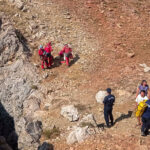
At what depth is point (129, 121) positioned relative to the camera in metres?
10.7

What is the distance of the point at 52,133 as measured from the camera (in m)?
10.7

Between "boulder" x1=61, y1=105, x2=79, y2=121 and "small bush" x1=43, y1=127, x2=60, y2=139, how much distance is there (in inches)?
38.7

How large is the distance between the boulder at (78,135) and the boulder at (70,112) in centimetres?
155

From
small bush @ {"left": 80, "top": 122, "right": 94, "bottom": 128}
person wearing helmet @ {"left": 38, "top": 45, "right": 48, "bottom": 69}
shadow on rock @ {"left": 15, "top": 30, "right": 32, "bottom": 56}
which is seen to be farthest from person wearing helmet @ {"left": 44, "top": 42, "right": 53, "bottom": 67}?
small bush @ {"left": 80, "top": 122, "right": 94, "bottom": 128}

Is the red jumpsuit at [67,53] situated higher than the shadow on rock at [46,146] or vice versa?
the red jumpsuit at [67,53]

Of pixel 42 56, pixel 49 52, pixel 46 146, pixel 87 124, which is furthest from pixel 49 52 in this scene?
pixel 46 146

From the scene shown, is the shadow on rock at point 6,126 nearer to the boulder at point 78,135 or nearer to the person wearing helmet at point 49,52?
the person wearing helmet at point 49,52

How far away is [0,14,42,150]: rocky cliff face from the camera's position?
14172 millimetres

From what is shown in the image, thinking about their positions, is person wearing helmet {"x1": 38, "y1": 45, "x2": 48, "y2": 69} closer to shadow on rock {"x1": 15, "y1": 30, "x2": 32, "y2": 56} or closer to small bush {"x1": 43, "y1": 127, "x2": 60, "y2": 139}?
shadow on rock {"x1": 15, "y1": 30, "x2": 32, "y2": 56}

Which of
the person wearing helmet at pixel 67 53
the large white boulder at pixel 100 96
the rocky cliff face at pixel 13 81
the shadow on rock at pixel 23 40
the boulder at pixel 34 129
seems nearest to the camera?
the boulder at pixel 34 129

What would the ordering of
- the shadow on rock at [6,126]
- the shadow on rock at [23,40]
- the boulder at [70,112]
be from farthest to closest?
the shadow on rock at [23,40] < the shadow on rock at [6,126] < the boulder at [70,112]

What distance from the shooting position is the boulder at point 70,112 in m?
11.5

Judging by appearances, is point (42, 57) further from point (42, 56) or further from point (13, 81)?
point (13, 81)

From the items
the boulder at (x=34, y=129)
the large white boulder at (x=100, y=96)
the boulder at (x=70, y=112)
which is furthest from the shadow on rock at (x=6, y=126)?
the large white boulder at (x=100, y=96)
